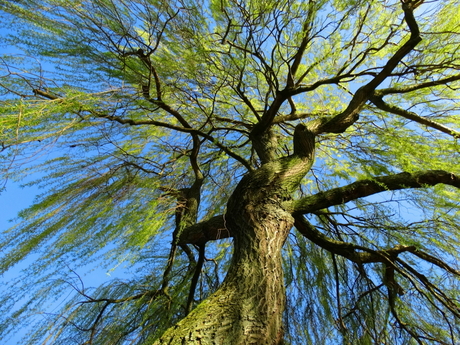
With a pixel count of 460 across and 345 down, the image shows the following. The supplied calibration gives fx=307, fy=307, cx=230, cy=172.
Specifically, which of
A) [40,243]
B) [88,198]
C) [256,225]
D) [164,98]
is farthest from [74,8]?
[256,225]

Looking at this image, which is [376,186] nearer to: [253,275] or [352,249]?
[352,249]

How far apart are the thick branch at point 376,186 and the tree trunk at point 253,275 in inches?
6.6

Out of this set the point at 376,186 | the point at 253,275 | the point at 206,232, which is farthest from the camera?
the point at 206,232

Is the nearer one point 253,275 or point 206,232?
point 253,275

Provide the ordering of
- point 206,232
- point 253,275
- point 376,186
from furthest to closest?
point 206,232
point 376,186
point 253,275

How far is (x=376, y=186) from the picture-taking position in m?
1.98

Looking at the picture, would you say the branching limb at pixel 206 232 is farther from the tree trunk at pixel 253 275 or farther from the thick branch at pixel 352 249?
the thick branch at pixel 352 249

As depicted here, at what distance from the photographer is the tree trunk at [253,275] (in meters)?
1.09

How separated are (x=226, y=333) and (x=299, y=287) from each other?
1742mm

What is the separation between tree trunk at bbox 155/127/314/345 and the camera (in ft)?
3.59

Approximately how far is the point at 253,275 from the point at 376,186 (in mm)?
1103

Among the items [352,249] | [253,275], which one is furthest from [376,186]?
[253,275]

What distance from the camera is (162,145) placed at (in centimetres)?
316

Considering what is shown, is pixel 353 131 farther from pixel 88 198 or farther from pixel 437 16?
pixel 88 198
